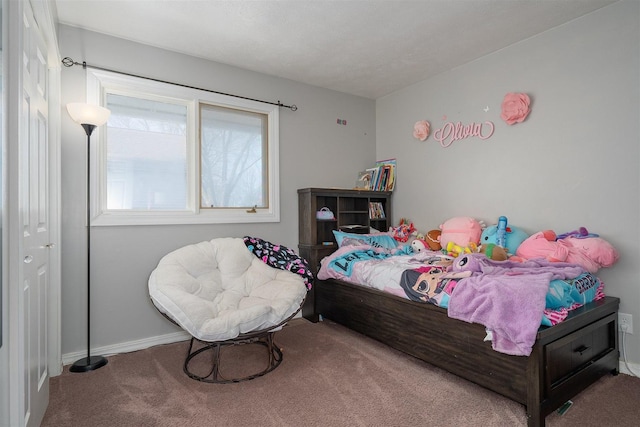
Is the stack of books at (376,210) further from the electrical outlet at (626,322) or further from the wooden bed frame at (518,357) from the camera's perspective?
the electrical outlet at (626,322)

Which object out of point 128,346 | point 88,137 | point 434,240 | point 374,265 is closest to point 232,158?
point 88,137

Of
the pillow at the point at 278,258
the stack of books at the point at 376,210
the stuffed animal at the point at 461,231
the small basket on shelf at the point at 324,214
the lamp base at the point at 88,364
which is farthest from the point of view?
the stack of books at the point at 376,210

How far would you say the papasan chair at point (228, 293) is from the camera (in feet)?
7.07

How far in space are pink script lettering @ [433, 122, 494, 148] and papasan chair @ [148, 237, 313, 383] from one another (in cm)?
191

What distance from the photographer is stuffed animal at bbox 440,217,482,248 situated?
10.00 feet

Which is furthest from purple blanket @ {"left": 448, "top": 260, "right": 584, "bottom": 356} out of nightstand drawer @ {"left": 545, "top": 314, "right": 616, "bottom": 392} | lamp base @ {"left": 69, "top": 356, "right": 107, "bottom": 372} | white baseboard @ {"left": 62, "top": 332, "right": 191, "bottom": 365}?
lamp base @ {"left": 69, "top": 356, "right": 107, "bottom": 372}

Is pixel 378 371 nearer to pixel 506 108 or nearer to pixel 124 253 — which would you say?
pixel 124 253

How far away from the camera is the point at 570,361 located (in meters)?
1.98

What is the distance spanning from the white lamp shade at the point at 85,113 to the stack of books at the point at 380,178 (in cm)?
262

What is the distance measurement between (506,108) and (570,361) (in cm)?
199

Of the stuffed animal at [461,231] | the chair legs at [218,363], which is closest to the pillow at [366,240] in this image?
the stuffed animal at [461,231]

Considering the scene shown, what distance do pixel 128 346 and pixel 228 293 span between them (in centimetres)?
96

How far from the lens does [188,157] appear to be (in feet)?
10.4

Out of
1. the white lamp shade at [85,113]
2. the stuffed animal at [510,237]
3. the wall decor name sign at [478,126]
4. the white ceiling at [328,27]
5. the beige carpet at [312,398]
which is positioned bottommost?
the beige carpet at [312,398]
